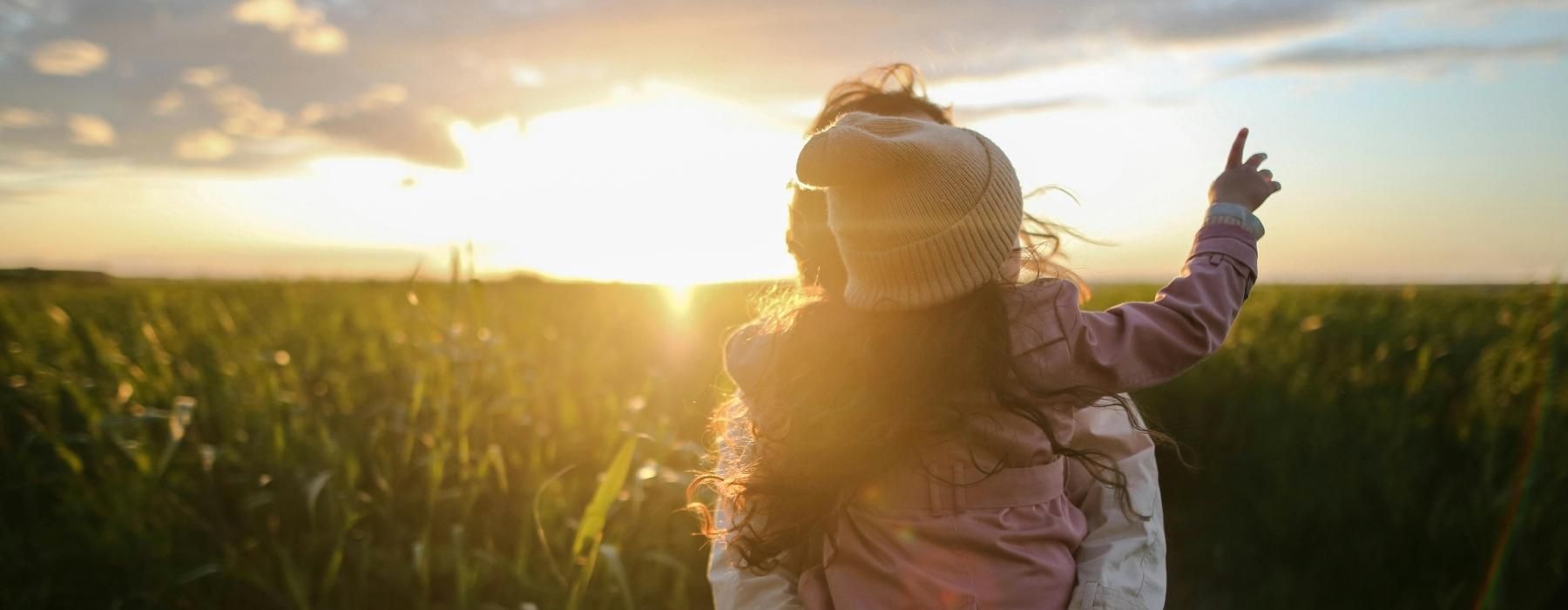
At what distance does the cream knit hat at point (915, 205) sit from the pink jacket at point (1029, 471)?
0.15 m

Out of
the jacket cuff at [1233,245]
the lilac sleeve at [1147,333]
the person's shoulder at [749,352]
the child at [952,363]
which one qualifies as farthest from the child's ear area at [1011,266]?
the person's shoulder at [749,352]

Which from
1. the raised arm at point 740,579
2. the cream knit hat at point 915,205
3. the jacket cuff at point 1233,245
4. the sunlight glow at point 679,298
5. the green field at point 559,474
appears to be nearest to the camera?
the cream knit hat at point 915,205

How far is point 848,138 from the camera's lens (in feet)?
4.84

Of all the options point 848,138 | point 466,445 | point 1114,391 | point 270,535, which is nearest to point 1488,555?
point 1114,391

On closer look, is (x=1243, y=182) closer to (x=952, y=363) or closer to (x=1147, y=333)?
(x=1147, y=333)

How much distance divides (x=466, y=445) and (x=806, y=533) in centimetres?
192

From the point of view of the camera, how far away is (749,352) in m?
1.82

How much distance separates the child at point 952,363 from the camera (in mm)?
1508

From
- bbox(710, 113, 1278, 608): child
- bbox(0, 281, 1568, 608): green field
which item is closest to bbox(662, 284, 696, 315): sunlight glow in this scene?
bbox(0, 281, 1568, 608): green field

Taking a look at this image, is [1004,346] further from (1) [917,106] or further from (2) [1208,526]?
(2) [1208,526]

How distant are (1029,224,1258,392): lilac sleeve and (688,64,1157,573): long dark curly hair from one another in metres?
0.05

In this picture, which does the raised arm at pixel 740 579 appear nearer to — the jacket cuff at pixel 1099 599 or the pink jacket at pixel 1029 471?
the pink jacket at pixel 1029 471

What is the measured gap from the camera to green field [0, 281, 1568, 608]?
116 inches

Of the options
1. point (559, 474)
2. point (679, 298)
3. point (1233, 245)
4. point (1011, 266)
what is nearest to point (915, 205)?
point (1011, 266)
